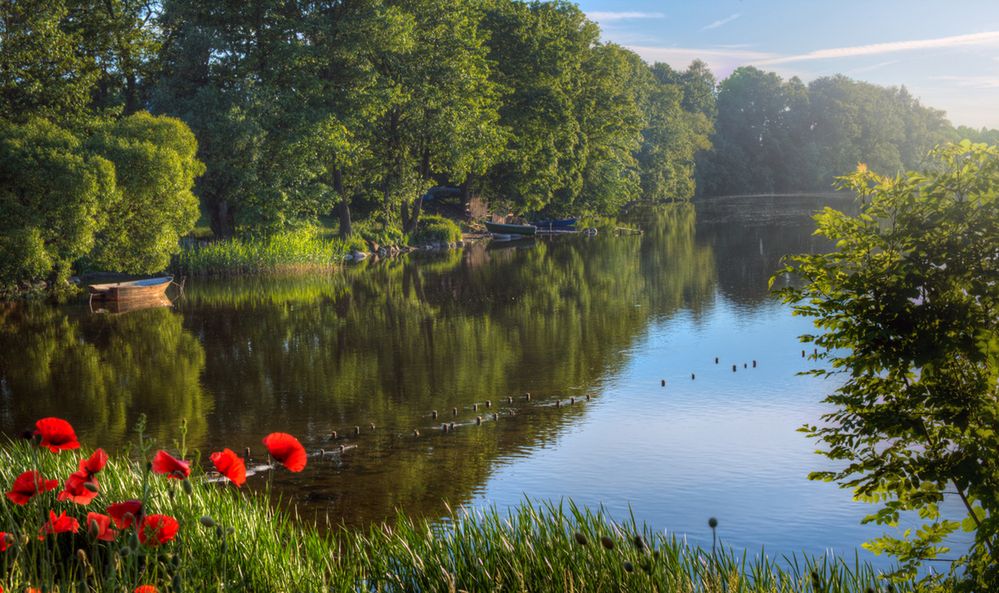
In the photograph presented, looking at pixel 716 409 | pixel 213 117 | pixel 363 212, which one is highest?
pixel 213 117

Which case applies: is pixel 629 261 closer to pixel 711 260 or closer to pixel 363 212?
pixel 711 260

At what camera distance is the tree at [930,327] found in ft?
23.8

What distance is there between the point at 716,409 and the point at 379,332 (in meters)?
13.1

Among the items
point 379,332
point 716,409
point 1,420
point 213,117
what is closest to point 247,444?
point 1,420

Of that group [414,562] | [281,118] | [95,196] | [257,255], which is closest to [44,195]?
[95,196]

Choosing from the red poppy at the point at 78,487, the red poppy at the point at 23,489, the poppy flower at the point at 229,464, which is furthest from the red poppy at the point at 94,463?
the poppy flower at the point at 229,464

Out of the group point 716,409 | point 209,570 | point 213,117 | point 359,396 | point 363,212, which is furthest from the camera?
point 363,212

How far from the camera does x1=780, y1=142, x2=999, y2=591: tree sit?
7.26 meters

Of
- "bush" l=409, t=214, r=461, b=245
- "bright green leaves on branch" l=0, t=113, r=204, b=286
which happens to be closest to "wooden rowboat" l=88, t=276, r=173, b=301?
"bright green leaves on branch" l=0, t=113, r=204, b=286

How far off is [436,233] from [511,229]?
30.0 feet

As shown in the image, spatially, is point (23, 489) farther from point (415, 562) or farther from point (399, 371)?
point (399, 371)

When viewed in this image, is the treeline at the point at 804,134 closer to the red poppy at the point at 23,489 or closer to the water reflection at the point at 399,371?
the water reflection at the point at 399,371

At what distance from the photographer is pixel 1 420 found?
63.9ft

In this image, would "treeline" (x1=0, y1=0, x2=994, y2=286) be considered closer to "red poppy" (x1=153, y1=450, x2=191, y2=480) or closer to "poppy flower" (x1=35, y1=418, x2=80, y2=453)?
"poppy flower" (x1=35, y1=418, x2=80, y2=453)
